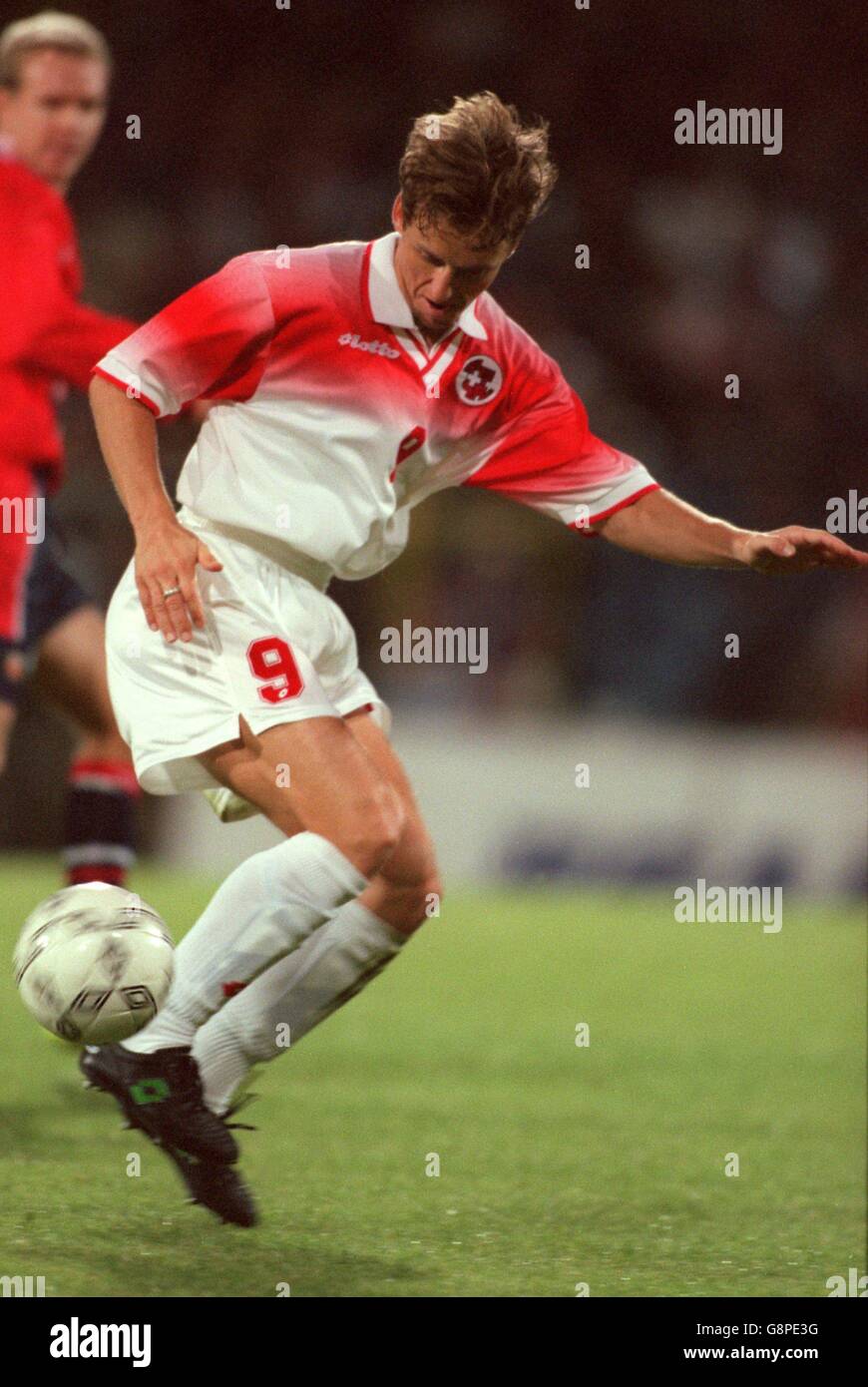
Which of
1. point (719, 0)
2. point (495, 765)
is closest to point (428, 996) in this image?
point (495, 765)

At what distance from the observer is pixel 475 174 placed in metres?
3.04

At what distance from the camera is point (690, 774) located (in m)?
9.59

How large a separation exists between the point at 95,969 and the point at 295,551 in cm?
77

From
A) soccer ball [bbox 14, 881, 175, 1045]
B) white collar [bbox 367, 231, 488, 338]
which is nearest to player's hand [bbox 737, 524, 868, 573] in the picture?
white collar [bbox 367, 231, 488, 338]

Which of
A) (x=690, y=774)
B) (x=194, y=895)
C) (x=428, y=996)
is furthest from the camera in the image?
(x=690, y=774)

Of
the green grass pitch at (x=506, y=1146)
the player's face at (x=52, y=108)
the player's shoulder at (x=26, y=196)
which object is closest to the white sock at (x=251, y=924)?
the green grass pitch at (x=506, y=1146)

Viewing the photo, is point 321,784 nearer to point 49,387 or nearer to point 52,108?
point 49,387

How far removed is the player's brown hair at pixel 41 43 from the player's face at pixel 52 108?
0.02m

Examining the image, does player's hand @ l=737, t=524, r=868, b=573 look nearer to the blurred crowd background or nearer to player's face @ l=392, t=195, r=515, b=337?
player's face @ l=392, t=195, r=515, b=337

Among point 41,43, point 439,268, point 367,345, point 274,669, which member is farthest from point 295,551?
point 41,43

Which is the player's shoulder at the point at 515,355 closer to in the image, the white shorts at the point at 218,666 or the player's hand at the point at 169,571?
the white shorts at the point at 218,666

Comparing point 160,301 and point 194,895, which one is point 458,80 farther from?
point 194,895

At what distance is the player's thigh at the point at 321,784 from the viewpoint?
A: 308cm

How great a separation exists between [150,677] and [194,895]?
196 inches
